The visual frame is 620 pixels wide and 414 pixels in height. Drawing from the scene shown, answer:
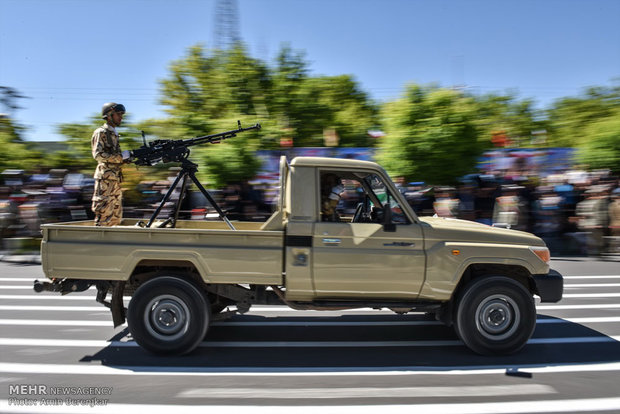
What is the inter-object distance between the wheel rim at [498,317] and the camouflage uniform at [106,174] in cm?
456

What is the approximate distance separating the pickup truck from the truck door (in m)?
0.01

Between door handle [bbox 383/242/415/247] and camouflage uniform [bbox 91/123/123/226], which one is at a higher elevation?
camouflage uniform [bbox 91/123/123/226]

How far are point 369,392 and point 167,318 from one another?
2.20m

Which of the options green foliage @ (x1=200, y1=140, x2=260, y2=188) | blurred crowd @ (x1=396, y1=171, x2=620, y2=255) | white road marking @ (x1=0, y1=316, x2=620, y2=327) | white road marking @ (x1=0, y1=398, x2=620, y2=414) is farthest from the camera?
→ green foliage @ (x1=200, y1=140, x2=260, y2=188)

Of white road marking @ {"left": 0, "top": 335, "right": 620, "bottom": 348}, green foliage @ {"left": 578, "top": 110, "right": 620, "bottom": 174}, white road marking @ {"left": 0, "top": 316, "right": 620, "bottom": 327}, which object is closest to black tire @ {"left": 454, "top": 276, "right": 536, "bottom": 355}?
white road marking @ {"left": 0, "top": 335, "right": 620, "bottom": 348}

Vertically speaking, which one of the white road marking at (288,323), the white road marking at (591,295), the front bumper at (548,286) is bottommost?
the white road marking at (288,323)

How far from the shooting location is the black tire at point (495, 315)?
5.32m

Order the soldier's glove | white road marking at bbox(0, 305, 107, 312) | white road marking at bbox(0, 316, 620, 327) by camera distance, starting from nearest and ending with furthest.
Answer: the soldier's glove, white road marking at bbox(0, 316, 620, 327), white road marking at bbox(0, 305, 107, 312)

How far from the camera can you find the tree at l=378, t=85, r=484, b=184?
13.9 metres

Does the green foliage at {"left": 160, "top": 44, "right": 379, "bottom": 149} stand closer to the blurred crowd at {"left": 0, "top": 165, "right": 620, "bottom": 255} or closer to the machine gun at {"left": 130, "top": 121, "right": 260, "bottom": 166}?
the blurred crowd at {"left": 0, "top": 165, "right": 620, "bottom": 255}

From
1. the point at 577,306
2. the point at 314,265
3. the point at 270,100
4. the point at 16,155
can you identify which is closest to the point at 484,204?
the point at 577,306

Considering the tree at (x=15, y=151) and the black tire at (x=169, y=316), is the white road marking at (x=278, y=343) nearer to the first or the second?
the black tire at (x=169, y=316)

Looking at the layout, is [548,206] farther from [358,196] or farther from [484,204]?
[358,196]

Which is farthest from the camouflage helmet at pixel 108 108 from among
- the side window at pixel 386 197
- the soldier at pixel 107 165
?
the side window at pixel 386 197
